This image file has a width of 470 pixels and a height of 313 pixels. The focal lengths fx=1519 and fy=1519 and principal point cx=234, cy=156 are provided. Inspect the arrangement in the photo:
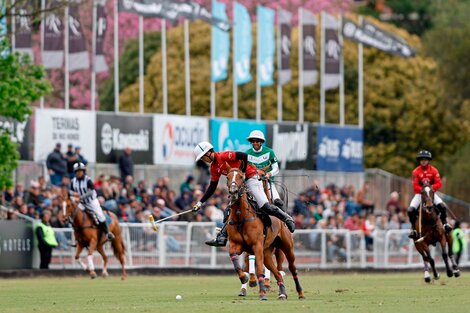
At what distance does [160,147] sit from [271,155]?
829 inches

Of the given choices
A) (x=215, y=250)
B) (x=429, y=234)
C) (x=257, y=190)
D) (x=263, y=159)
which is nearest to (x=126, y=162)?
(x=215, y=250)

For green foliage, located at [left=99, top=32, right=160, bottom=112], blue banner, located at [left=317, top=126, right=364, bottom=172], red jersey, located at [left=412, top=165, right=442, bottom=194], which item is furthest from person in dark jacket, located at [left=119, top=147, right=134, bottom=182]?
green foliage, located at [left=99, top=32, right=160, bottom=112]

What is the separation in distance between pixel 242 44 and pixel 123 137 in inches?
258

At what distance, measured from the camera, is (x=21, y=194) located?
37.6 meters

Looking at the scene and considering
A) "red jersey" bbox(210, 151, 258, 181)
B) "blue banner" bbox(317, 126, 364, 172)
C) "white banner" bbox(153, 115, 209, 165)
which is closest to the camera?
"red jersey" bbox(210, 151, 258, 181)

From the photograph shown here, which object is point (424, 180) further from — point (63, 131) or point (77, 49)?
point (77, 49)

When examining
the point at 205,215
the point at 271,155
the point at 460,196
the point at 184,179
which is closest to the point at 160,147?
the point at 184,179

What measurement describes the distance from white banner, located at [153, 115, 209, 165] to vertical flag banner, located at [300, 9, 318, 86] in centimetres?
598

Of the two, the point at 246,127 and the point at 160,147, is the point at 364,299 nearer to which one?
the point at 160,147

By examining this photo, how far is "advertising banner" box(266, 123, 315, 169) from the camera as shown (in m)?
49.8

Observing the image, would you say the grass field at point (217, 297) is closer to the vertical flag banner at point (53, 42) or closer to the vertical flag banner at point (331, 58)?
the vertical flag banner at point (53, 42)

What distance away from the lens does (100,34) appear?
42375 mm

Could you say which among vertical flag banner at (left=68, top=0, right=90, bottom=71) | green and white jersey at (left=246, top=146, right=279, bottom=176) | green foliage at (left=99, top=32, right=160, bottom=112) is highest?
green foliage at (left=99, top=32, right=160, bottom=112)

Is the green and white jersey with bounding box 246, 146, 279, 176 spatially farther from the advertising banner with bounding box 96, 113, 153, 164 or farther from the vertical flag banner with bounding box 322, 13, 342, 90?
the vertical flag banner with bounding box 322, 13, 342, 90
